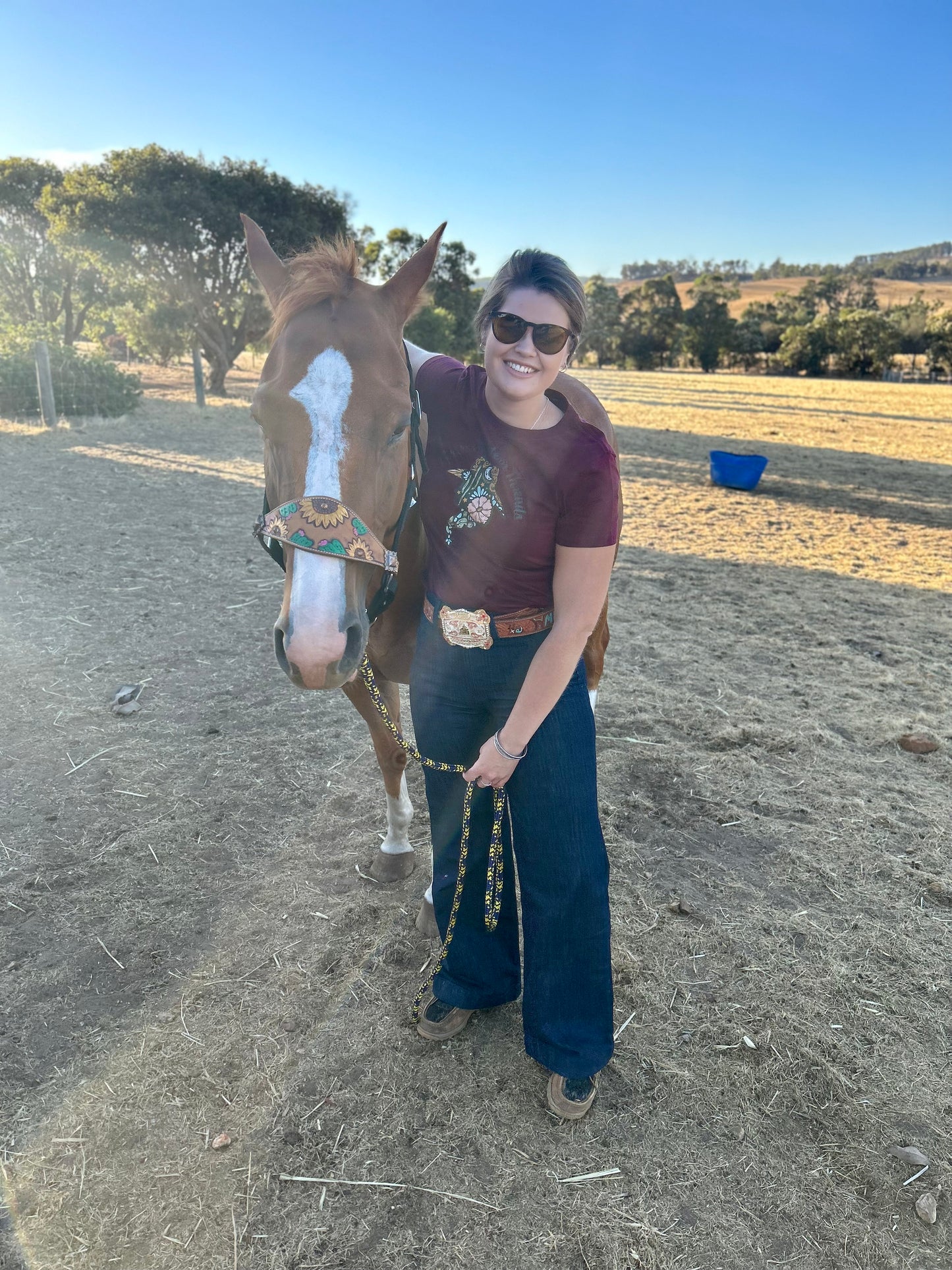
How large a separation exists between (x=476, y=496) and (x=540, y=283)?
1.69ft

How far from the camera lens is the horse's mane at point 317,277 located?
188 cm

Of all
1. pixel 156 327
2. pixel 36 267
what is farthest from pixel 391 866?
pixel 36 267

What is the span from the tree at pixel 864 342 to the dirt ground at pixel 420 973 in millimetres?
46287

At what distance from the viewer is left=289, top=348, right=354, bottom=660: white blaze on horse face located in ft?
5.25

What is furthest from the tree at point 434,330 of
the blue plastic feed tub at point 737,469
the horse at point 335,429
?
the horse at point 335,429

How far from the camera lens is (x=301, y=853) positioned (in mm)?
3111

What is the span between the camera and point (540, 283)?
1662mm

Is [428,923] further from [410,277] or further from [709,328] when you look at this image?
[709,328]

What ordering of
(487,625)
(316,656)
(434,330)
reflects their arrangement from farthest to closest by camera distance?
(434,330), (487,625), (316,656)

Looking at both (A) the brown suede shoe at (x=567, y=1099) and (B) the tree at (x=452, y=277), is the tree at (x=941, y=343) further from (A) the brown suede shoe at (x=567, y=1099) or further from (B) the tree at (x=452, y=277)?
(A) the brown suede shoe at (x=567, y=1099)

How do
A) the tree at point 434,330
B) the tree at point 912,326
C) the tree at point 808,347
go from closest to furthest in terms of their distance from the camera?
the tree at point 434,330, the tree at point 912,326, the tree at point 808,347

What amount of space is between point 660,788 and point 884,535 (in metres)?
6.40

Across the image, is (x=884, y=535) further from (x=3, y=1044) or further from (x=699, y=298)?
(x=699, y=298)

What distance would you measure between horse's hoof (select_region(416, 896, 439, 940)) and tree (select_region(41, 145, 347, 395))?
2115 centimetres
